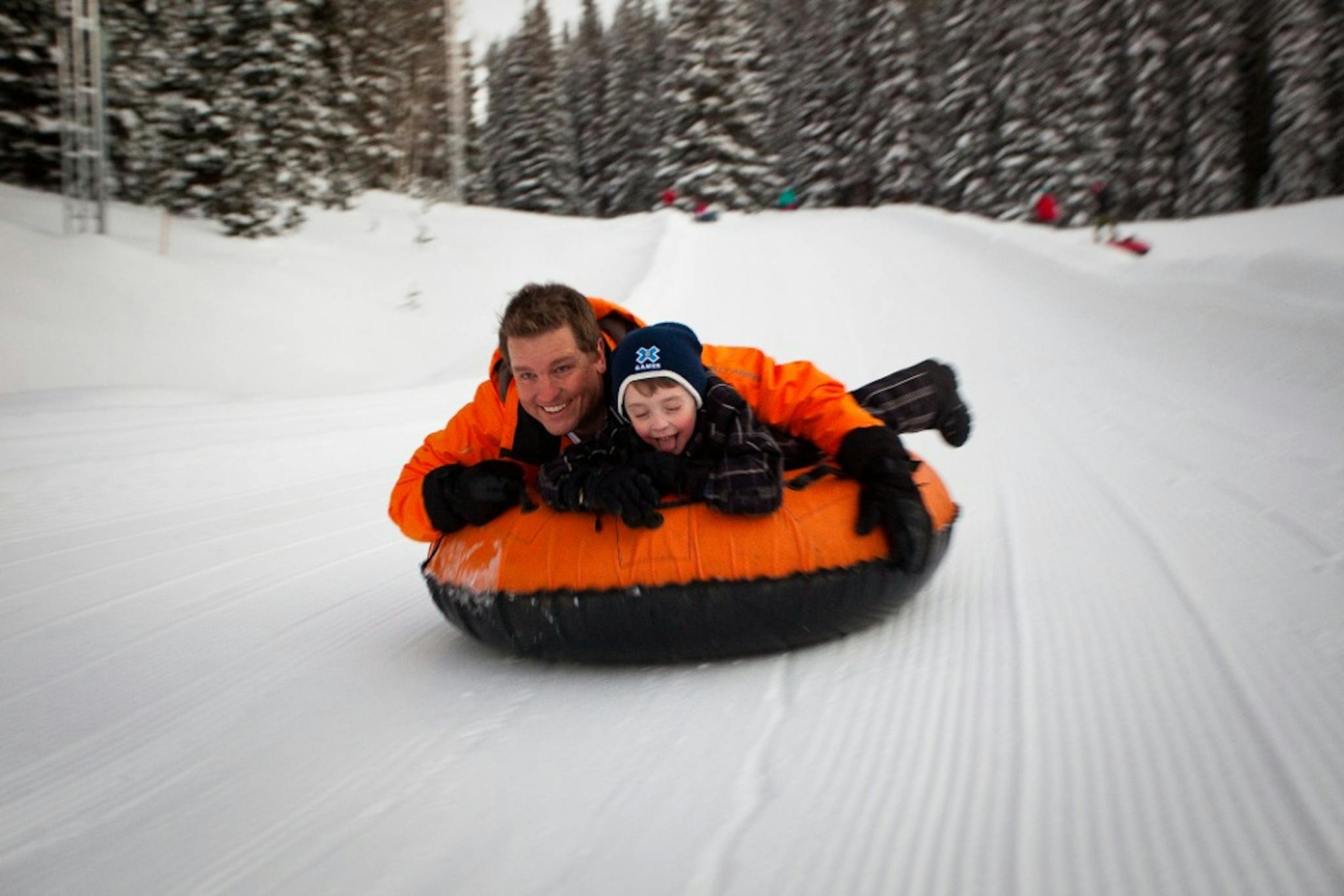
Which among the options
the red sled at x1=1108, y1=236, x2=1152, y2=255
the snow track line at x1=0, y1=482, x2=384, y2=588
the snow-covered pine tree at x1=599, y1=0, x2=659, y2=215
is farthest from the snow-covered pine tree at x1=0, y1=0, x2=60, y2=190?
the snow-covered pine tree at x1=599, y1=0, x2=659, y2=215

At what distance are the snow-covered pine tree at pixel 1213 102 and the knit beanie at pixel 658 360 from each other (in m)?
28.7

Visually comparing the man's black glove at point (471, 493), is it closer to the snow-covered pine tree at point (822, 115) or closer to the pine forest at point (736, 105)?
the pine forest at point (736, 105)

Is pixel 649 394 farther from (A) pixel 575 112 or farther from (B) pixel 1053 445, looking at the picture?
(A) pixel 575 112

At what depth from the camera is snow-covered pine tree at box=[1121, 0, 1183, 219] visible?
84.2 feet

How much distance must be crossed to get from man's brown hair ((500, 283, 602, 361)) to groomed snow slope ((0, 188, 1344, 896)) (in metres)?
0.94

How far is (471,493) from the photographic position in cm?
264

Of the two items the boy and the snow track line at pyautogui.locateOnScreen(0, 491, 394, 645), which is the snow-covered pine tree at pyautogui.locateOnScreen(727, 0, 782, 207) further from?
the boy

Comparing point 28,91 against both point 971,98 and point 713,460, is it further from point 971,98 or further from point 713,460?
point 971,98

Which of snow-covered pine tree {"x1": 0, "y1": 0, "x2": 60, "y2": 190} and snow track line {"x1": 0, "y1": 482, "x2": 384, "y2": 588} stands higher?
snow-covered pine tree {"x1": 0, "y1": 0, "x2": 60, "y2": 190}

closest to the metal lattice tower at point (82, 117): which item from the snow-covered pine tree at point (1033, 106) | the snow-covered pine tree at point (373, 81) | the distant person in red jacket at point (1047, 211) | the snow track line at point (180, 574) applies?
the snow-covered pine tree at point (373, 81)

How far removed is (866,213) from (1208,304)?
14474mm

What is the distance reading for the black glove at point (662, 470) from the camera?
2.48 meters

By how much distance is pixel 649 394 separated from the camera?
8.25ft

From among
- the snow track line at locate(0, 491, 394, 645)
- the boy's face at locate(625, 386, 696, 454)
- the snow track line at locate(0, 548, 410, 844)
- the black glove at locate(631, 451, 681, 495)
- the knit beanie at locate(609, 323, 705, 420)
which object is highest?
the knit beanie at locate(609, 323, 705, 420)
